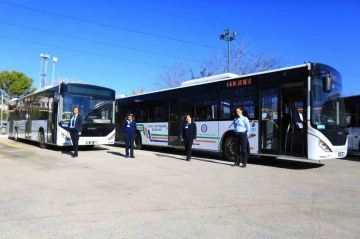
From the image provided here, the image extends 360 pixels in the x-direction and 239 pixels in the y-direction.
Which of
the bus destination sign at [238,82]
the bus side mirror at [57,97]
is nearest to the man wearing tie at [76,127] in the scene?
the bus side mirror at [57,97]

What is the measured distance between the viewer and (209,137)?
41.4 ft

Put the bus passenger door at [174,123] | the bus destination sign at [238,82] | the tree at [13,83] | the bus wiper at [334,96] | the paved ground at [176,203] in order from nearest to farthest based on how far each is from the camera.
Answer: the paved ground at [176,203] → the bus wiper at [334,96] → the bus destination sign at [238,82] → the bus passenger door at [174,123] → the tree at [13,83]

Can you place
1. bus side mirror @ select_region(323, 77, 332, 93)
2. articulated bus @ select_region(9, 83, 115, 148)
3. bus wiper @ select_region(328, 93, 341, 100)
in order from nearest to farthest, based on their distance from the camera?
1. bus side mirror @ select_region(323, 77, 332, 93)
2. bus wiper @ select_region(328, 93, 341, 100)
3. articulated bus @ select_region(9, 83, 115, 148)

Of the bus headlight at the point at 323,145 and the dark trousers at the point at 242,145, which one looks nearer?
the bus headlight at the point at 323,145

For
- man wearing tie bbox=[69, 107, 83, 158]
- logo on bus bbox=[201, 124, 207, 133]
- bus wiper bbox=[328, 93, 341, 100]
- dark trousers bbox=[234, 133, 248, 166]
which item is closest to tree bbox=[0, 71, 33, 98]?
man wearing tie bbox=[69, 107, 83, 158]

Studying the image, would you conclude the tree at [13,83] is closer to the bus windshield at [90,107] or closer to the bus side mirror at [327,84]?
the bus windshield at [90,107]

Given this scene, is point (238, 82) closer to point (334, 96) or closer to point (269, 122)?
point (269, 122)

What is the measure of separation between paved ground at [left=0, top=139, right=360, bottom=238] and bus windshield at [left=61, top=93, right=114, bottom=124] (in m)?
5.14

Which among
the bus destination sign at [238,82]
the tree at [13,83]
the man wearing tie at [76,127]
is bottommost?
the man wearing tie at [76,127]

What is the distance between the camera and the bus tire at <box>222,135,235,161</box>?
38.8ft

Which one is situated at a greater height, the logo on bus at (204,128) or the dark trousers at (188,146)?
the logo on bus at (204,128)

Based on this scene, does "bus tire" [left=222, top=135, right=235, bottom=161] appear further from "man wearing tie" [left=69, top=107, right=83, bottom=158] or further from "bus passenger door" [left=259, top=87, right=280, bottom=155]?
"man wearing tie" [left=69, top=107, right=83, bottom=158]

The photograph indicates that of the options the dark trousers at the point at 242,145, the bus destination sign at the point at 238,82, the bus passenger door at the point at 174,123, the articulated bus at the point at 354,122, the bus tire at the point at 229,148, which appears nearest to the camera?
the dark trousers at the point at 242,145

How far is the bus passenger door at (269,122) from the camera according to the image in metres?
10.3
